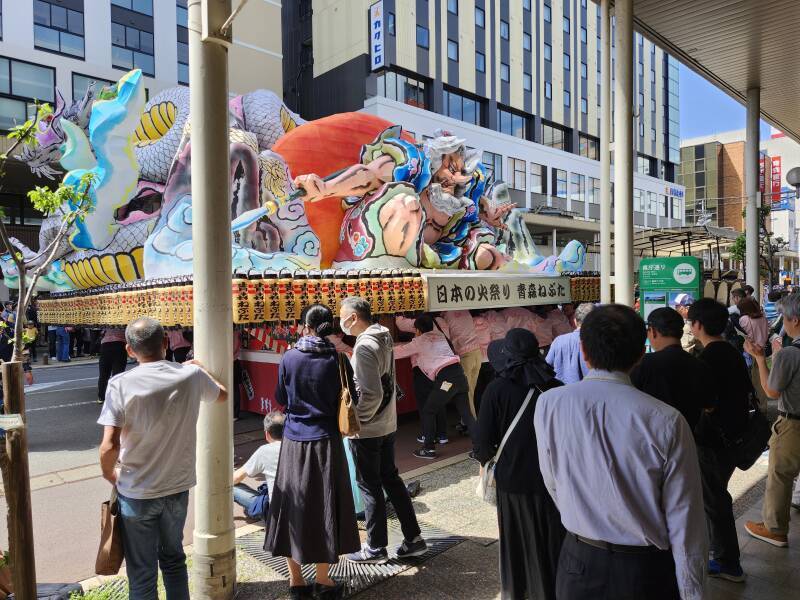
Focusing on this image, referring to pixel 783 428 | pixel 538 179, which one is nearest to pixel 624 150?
pixel 783 428

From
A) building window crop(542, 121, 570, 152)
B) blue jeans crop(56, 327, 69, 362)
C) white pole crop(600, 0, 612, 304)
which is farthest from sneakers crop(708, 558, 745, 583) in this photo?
building window crop(542, 121, 570, 152)

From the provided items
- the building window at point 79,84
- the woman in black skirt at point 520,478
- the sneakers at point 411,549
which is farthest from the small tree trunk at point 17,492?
the building window at point 79,84

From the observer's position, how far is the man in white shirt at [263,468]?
385 centimetres

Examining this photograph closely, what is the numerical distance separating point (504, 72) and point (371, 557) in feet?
101

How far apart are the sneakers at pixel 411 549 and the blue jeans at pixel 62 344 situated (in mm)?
15408

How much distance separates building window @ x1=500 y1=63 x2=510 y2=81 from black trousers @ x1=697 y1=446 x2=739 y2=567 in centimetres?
3007

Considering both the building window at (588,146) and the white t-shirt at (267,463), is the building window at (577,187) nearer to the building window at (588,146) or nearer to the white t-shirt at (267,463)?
the building window at (588,146)

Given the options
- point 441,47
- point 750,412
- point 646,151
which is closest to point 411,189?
point 750,412

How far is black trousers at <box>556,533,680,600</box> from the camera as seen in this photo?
73.9 inches

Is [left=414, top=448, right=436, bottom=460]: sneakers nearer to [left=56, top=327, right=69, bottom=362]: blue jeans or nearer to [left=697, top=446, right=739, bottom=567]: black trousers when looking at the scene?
[left=697, top=446, right=739, bottom=567]: black trousers

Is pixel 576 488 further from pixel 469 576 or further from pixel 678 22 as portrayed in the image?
pixel 678 22

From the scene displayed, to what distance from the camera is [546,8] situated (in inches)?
1308

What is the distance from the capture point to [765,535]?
154 inches

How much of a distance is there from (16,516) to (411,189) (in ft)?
21.6
